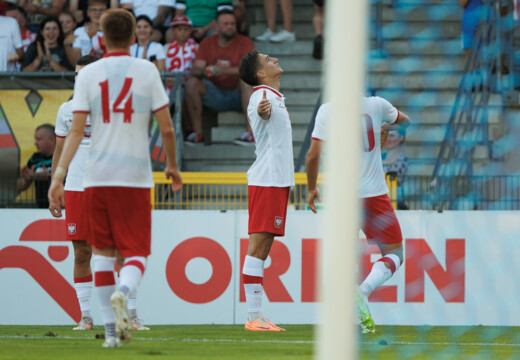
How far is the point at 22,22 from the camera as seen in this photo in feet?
45.7

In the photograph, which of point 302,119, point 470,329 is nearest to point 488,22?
point 302,119

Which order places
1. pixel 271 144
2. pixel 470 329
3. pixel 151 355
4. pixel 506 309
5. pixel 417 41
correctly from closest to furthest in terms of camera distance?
1. pixel 151 355
2. pixel 271 144
3. pixel 470 329
4. pixel 506 309
5. pixel 417 41

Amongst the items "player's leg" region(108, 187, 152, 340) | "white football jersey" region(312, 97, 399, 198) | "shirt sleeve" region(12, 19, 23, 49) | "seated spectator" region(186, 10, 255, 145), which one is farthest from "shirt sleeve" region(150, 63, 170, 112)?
"shirt sleeve" region(12, 19, 23, 49)

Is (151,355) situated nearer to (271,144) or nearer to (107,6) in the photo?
(271,144)

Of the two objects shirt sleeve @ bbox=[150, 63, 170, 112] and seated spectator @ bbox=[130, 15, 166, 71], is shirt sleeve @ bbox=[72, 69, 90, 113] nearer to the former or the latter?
shirt sleeve @ bbox=[150, 63, 170, 112]

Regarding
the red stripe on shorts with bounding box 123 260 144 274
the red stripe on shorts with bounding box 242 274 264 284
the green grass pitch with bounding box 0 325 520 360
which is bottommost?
the green grass pitch with bounding box 0 325 520 360

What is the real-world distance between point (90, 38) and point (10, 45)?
117 centimetres

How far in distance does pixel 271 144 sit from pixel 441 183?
3.56 m

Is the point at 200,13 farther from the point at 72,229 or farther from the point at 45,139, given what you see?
the point at 72,229

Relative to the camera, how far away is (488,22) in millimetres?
11453

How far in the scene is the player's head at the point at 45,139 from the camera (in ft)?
37.7

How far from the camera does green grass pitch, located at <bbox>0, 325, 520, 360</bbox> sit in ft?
18.7

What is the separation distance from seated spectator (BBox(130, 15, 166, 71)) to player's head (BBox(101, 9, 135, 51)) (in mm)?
7031

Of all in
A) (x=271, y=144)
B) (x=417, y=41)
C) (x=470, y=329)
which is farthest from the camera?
(x=417, y=41)
